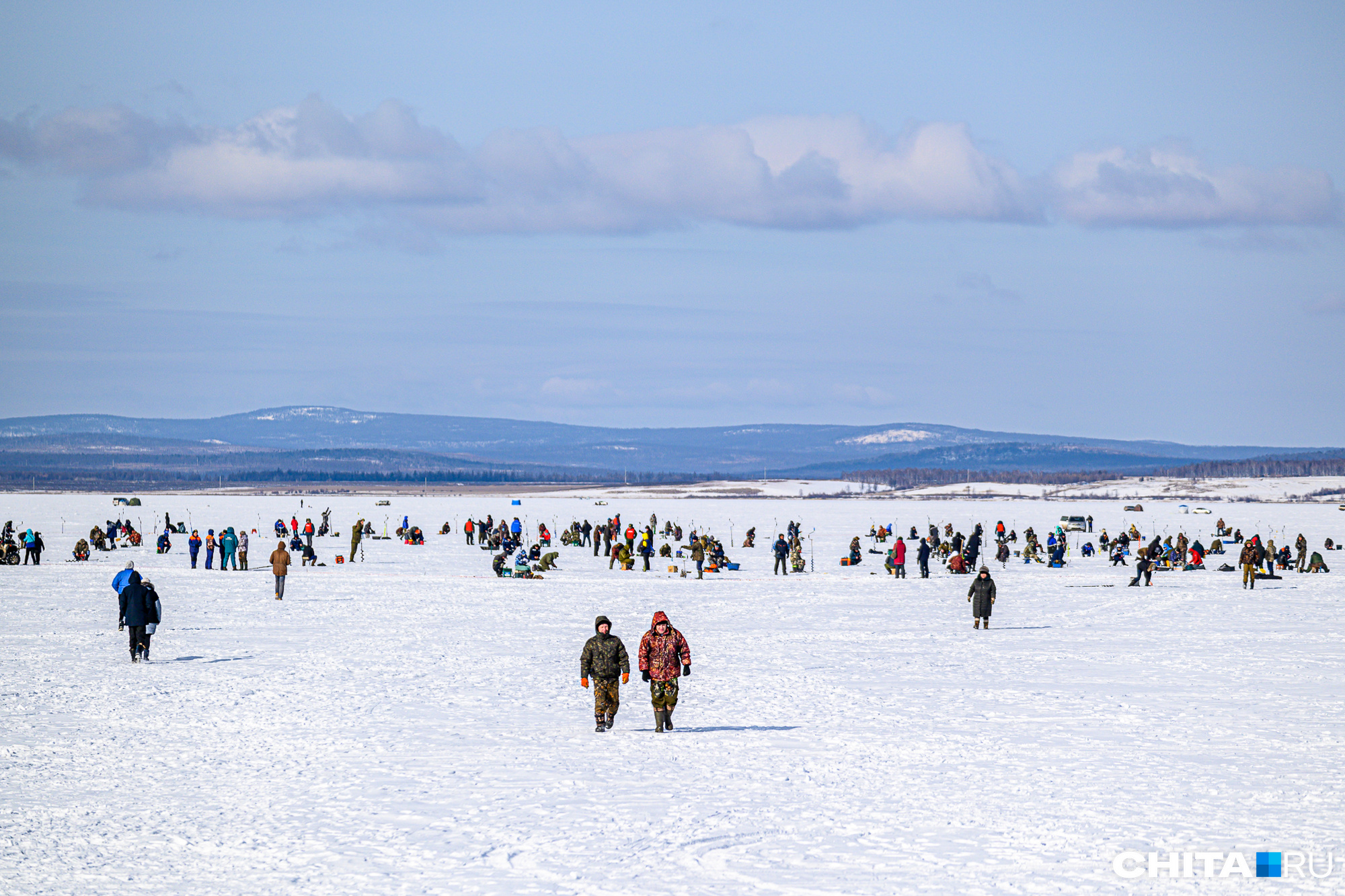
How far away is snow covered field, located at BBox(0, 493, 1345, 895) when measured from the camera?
8.91 meters

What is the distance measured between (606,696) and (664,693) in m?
0.59

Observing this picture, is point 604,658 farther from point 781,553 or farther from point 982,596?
point 781,553

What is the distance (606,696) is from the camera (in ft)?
45.0

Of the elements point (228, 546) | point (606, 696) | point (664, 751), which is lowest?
point (664, 751)

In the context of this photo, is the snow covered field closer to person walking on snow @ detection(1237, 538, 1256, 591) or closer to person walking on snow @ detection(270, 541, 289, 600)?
person walking on snow @ detection(270, 541, 289, 600)

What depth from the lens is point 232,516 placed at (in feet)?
262

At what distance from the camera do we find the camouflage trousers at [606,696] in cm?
1363

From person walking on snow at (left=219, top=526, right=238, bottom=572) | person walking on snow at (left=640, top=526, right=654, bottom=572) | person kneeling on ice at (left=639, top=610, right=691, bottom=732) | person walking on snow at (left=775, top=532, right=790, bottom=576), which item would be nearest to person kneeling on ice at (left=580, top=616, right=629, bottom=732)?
person kneeling on ice at (left=639, top=610, right=691, bottom=732)

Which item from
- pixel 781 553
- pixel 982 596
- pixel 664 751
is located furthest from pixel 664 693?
pixel 781 553

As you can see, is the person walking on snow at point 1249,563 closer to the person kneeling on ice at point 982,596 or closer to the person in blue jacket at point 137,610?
the person kneeling on ice at point 982,596

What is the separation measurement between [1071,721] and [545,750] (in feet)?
18.8

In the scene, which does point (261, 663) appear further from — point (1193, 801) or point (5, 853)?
point (1193, 801)

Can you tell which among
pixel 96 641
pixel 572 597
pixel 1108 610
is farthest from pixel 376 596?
pixel 1108 610

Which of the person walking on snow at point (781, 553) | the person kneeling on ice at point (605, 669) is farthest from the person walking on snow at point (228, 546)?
the person kneeling on ice at point (605, 669)
